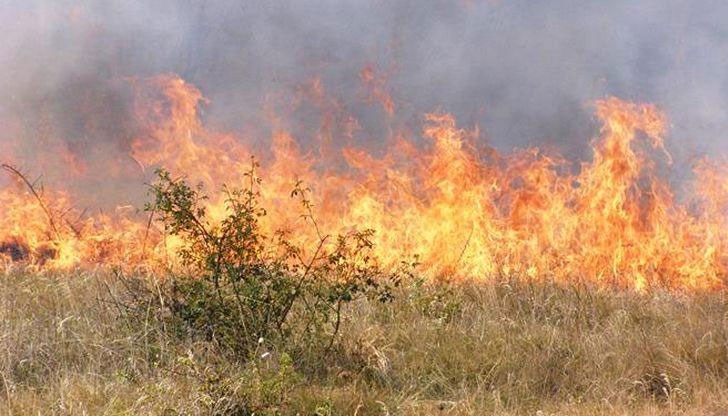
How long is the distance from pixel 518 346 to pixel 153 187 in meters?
3.07

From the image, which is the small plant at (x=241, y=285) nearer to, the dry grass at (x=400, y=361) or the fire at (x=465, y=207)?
the dry grass at (x=400, y=361)

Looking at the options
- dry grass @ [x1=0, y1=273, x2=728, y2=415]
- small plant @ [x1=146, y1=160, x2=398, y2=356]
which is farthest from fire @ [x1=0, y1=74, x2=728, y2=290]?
small plant @ [x1=146, y1=160, x2=398, y2=356]

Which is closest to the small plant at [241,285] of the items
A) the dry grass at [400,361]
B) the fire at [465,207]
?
the dry grass at [400,361]

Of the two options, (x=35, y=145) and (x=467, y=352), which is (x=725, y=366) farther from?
(x=35, y=145)

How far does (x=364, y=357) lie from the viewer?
18.0 ft

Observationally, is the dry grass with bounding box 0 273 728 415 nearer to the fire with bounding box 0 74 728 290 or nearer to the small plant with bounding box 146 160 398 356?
the small plant with bounding box 146 160 398 356

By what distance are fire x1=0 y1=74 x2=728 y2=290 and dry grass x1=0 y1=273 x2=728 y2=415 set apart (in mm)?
1455

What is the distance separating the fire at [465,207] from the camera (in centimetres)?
857

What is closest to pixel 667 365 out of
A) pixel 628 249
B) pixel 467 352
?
pixel 467 352

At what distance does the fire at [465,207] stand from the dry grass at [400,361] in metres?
1.45

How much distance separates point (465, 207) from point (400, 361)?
12.6 ft

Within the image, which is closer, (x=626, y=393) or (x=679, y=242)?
(x=626, y=393)

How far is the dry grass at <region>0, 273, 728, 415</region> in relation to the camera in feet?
14.7

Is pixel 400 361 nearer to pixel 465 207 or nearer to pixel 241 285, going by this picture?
pixel 241 285
